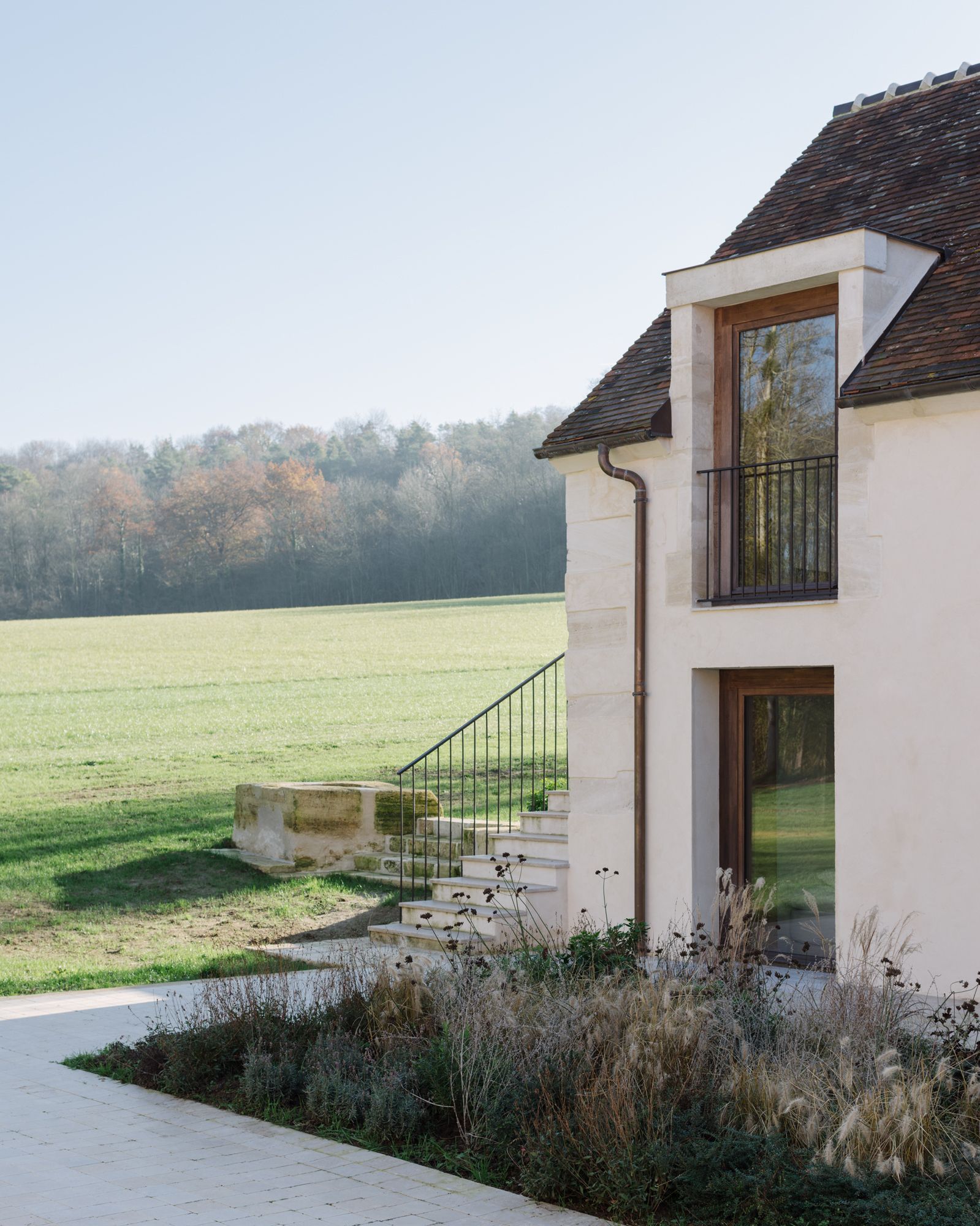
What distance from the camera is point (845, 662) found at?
943 centimetres

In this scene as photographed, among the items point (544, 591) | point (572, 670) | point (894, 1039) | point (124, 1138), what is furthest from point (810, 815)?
point (544, 591)

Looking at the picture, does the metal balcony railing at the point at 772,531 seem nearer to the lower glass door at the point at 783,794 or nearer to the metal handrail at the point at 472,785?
the lower glass door at the point at 783,794

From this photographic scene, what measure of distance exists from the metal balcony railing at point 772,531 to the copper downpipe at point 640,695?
520mm

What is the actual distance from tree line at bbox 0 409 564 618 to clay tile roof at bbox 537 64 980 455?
57.0m

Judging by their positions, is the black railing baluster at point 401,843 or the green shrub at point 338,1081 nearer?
the green shrub at point 338,1081

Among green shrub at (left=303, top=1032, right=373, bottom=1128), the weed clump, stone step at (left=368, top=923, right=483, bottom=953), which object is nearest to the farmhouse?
stone step at (left=368, top=923, right=483, bottom=953)

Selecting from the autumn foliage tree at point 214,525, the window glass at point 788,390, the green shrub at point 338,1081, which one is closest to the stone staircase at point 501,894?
the green shrub at point 338,1081

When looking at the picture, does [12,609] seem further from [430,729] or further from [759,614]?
[759,614]

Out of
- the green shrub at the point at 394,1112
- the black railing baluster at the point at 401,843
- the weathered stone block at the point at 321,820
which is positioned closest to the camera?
the green shrub at the point at 394,1112

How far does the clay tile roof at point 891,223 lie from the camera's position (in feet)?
30.1

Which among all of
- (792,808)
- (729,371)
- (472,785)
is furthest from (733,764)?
(472,785)

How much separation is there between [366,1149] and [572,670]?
5441 mm

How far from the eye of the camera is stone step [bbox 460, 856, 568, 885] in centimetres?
1159

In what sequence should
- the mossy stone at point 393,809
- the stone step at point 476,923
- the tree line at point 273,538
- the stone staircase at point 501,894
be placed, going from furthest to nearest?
the tree line at point 273,538
the mossy stone at point 393,809
the stone staircase at point 501,894
the stone step at point 476,923
